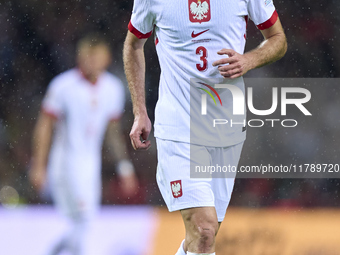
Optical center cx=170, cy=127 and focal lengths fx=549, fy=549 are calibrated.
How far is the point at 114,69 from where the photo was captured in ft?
21.1

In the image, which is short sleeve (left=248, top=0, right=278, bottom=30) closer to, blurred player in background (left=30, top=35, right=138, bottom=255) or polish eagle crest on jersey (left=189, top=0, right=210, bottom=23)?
polish eagle crest on jersey (left=189, top=0, right=210, bottom=23)

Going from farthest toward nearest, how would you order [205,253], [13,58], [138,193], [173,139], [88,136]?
[13,58] < [138,193] < [88,136] < [173,139] < [205,253]

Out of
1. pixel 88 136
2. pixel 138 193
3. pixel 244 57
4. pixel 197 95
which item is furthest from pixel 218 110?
pixel 138 193

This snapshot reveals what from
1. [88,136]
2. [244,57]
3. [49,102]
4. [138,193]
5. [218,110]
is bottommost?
[138,193]

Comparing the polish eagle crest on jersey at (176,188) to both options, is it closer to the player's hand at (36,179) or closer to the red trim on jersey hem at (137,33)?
the red trim on jersey hem at (137,33)

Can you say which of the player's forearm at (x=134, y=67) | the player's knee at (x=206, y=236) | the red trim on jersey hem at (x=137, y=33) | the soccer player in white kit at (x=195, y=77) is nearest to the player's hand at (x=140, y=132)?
the soccer player in white kit at (x=195, y=77)

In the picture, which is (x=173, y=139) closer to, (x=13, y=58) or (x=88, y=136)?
(x=88, y=136)

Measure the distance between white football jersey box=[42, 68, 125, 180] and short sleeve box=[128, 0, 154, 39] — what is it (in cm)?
196

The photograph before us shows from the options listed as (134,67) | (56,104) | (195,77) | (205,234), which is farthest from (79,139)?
(205,234)

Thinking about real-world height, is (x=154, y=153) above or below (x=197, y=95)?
below

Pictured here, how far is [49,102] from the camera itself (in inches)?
192

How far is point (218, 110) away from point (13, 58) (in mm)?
4836

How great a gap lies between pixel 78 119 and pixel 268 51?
8.54 feet

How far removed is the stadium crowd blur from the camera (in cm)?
644
